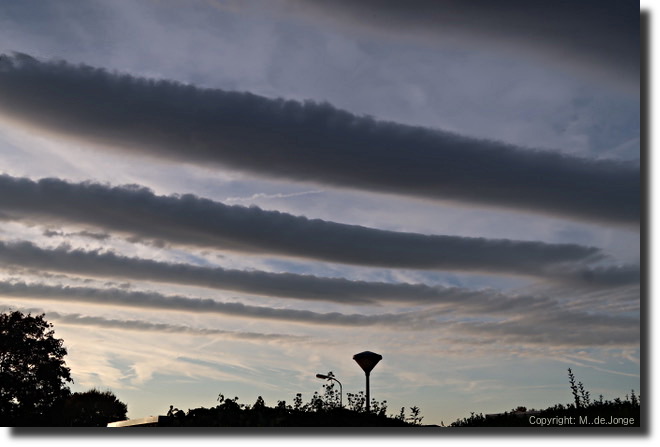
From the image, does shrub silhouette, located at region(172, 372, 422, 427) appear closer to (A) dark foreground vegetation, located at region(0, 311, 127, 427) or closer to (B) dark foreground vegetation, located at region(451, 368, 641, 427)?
(B) dark foreground vegetation, located at region(451, 368, 641, 427)

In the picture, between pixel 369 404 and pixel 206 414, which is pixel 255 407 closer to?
pixel 206 414

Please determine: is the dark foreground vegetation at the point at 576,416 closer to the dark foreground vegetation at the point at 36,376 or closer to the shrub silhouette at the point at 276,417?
the shrub silhouette at the point at 276,417

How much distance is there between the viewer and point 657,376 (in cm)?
1099

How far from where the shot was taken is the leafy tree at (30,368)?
34062mm

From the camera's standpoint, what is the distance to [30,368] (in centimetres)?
3625

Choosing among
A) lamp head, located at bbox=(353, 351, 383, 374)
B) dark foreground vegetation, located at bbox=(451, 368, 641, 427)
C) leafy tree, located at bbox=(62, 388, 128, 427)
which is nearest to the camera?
dark foreground vegetation, located at bbox=(451, 368, 641, 427)

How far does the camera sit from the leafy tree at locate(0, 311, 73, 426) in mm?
34062

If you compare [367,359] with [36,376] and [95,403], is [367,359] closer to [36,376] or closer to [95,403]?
[95,403]

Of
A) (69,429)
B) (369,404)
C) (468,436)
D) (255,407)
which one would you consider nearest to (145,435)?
(69,429)

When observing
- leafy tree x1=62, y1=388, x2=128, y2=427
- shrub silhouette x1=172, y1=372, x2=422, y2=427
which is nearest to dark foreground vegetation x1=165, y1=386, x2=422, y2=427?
shrub silhouette x1=172, y1=372, x2=422, y2=427

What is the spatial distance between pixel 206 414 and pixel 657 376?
26.0 ft

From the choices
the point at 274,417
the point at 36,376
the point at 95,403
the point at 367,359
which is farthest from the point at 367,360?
the point at 36,376

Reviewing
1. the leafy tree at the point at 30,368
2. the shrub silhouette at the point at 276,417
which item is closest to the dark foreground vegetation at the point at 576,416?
the shrub silhouette at the point at 276,417

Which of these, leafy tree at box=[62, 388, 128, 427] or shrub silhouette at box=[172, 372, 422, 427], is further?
leafy tree at box=[62, 388, 128, 427]
